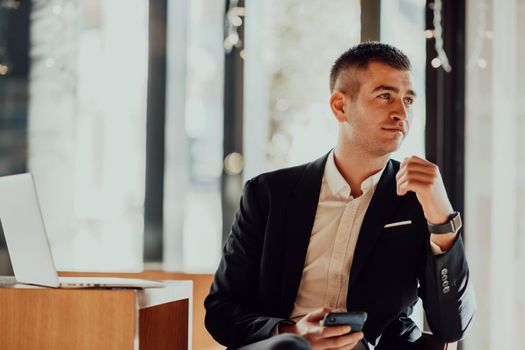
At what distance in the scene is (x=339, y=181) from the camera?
2211 mm

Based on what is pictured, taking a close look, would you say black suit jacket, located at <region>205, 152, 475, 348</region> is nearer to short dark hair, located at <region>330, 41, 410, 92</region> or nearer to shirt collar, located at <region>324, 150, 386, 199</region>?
shirt collar, located at <region>324, 150, 386, 199</region>

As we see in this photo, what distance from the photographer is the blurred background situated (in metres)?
3.09

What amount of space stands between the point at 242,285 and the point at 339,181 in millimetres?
421

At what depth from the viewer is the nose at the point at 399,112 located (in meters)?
2.09

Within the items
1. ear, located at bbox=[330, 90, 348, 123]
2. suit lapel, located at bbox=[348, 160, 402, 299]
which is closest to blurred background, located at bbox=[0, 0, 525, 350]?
ear, located at bbox=[330, 90, 348, 123]

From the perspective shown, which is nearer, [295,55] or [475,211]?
[475,211]

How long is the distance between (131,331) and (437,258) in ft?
2.63

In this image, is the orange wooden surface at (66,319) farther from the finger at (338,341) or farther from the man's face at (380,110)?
the man's face at (380,110)

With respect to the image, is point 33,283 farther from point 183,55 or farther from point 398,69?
point 183,55

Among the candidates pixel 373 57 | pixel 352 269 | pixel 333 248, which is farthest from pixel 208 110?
pixel 352 269

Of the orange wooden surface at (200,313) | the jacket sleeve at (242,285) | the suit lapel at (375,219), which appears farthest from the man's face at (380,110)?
the orange wooden surface at (200,313)

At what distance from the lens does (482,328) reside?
306 cm

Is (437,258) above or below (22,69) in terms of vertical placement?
below

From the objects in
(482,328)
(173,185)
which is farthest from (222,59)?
(482,328)
